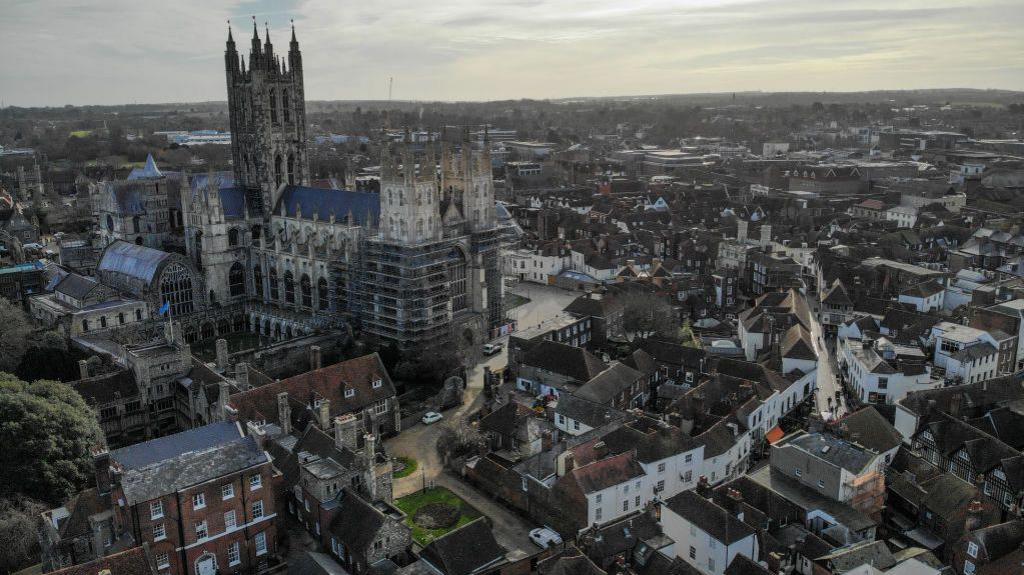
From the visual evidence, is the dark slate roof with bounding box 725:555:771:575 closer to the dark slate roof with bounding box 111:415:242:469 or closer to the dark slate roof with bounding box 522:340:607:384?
the dark slate roof with bounding box 111:415:242:469

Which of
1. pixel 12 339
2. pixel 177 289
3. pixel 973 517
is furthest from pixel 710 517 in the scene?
pixel 177 289

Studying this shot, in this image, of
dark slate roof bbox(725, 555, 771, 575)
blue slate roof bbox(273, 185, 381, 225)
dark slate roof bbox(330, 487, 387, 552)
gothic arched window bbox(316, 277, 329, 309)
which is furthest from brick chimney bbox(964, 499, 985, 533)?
gothic arched window bbox(316, 277, 329, 309)

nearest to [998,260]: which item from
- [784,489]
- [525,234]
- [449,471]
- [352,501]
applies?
[525,234]

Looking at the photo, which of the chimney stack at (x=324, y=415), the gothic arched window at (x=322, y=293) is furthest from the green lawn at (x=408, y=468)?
the gothic arched window at (x=322, y=293)

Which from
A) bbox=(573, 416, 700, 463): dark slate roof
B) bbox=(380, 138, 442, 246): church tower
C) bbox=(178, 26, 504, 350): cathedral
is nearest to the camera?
bbox=(573, 416, 700, 463): dark slate roof

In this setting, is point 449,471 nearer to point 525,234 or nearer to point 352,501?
point 352,501

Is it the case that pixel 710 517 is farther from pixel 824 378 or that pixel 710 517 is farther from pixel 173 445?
pixel 824 378
